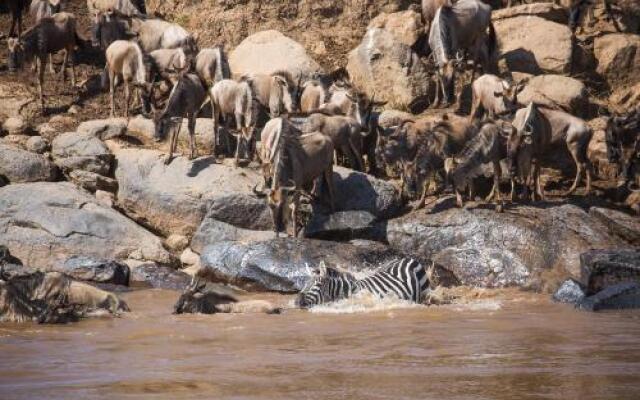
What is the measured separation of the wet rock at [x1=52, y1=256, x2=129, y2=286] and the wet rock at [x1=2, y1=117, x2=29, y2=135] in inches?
201

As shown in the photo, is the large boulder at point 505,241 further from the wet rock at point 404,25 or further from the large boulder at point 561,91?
the wet rock at point 404,25

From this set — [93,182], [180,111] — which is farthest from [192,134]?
[93,182]

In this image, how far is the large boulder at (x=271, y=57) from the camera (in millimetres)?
21625

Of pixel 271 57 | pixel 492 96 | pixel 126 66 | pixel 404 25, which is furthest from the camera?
pixel 404 25

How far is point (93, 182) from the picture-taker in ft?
59.5

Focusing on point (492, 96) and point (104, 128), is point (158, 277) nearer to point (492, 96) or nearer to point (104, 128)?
point (104, 128)

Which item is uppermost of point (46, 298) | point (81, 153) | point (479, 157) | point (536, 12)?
point (536, 12)

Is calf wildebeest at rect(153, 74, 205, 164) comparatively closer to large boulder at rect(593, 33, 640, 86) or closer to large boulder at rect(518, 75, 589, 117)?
large boulder at rect(518, 75, 589, 117)

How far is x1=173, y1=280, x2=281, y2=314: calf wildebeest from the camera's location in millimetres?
12734

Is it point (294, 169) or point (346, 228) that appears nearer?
point (346, 228)

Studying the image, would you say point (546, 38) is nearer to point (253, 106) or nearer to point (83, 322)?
point (253, 106)

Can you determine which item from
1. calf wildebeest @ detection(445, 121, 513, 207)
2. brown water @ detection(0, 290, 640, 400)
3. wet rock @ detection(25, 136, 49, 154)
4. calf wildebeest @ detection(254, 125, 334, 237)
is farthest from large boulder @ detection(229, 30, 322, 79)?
brown water @ detection(0, 290, 640, 400)

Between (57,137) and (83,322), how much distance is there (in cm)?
734

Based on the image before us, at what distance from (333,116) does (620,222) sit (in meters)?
4.84
